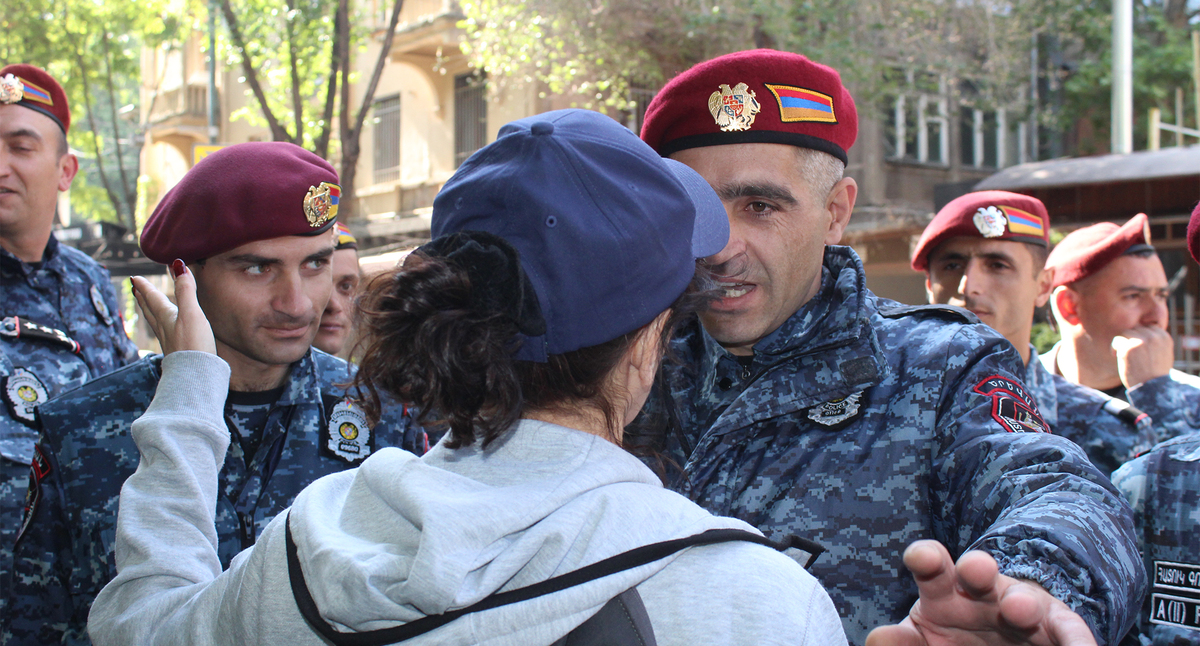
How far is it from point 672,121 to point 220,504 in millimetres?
1414

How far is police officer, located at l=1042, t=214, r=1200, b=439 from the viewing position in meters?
3.93

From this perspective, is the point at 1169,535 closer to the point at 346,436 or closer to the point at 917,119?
the point at 346,436

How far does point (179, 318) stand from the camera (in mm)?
1915

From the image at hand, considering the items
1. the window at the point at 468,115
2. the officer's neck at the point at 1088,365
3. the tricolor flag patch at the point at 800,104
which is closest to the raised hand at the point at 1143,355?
the officer's neck at the point at 1088,365

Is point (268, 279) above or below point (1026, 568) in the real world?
above

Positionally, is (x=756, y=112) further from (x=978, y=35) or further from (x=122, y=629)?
(x=978, y=35)

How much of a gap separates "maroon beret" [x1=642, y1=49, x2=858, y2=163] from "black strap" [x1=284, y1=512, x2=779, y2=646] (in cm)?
132

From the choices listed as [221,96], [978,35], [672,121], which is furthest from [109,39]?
[672,121]

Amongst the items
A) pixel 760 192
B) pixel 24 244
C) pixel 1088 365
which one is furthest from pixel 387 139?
pixel 760 192

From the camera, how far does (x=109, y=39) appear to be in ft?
53.0

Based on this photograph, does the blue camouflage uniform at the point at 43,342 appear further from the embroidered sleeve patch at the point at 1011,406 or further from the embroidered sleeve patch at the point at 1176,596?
the embroidered sleeve patch at the point at 1176,596

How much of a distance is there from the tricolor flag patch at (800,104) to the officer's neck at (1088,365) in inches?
101

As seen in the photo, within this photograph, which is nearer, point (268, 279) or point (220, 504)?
point (220, 504)

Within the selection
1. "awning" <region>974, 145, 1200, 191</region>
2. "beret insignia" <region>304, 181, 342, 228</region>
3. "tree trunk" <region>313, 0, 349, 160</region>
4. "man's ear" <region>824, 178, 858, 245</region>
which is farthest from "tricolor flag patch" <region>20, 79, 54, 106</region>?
"awning" <region>974, 145, 1200, 191</region>
